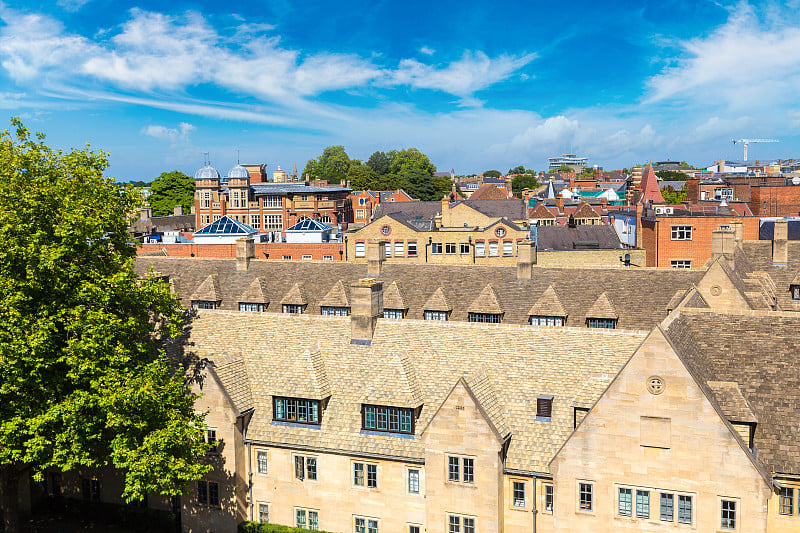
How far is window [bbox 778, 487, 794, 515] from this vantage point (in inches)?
1235

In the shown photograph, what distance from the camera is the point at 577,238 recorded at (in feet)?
300

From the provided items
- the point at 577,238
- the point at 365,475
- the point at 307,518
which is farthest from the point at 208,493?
the point at 577,238

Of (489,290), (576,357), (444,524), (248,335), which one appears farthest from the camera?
(489,290)

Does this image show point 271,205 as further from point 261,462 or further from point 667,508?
point 667,508

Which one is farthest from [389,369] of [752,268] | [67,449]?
[752,268]

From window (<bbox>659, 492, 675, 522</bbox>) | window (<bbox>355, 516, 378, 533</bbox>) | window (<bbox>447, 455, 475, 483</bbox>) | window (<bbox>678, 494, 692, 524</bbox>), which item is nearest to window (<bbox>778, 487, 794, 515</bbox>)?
window (<bbox>678, 494, 692, 524</bbox>)

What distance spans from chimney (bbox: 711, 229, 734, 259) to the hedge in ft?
131

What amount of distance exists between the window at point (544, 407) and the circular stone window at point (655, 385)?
5568 mm

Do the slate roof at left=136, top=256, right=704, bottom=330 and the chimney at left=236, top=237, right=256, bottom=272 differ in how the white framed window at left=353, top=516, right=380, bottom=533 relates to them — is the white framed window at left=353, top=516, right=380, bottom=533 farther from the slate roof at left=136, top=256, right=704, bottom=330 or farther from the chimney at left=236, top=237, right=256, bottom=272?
the chimney at left=236, top=237, right=256, bottom=272

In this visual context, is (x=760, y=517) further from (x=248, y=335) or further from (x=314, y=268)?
(x=314, y=268)

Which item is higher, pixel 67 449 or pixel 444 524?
pixel 67 449

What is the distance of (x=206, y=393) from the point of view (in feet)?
126

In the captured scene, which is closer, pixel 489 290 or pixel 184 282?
pixel 489 290

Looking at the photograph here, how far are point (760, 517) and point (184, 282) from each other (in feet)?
172
